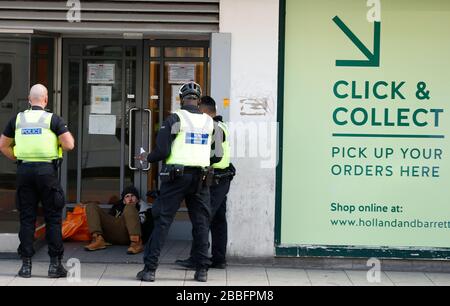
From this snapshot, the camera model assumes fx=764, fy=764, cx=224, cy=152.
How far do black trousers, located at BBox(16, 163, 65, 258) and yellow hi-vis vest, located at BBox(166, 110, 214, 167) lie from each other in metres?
1.15

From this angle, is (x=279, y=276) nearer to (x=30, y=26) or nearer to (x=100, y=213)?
(x=100, y=213)

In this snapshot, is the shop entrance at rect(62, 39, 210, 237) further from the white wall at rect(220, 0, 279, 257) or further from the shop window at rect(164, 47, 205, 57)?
the white wall at rect(220, 0, 279, 257)

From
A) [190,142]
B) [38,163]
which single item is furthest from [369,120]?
[38,163]

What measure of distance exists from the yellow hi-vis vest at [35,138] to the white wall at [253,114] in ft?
6.46

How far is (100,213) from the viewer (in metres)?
8.91

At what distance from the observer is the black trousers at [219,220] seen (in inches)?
309

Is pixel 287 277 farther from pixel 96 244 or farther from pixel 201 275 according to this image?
pixel 96 244

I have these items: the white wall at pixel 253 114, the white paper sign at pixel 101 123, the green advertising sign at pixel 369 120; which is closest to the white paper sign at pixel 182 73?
the white paper sign at pixel 101 123

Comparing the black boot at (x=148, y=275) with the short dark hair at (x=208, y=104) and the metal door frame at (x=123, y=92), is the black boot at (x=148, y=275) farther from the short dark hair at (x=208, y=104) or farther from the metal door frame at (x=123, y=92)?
the metal door frame at (x=123, y=92)

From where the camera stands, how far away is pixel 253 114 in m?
8.18

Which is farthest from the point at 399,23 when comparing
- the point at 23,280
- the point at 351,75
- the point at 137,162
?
the point at 23,280

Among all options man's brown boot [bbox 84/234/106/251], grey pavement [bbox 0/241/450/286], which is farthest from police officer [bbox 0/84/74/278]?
man's brown boot [bbox 84/234/106/251]

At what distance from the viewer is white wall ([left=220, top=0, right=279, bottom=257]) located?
26.7 feet

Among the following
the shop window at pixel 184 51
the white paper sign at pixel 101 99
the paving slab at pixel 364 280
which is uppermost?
the shop window at pixel 184 51
